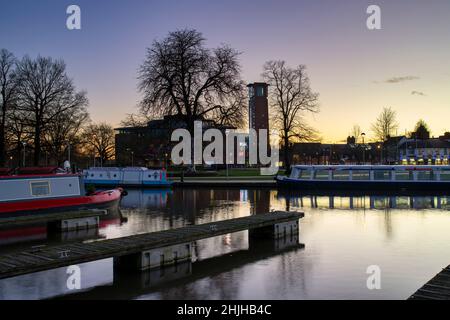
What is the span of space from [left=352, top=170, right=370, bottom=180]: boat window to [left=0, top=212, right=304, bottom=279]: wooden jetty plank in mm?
26792

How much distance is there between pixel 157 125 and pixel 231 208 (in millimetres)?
26477

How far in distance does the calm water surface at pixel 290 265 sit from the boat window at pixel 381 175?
15928 mm

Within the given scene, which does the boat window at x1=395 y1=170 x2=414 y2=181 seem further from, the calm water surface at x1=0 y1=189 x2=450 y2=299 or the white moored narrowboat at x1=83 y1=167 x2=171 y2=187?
the white moored narrowboat at x1=83 y1=167 x2=171 y2=187

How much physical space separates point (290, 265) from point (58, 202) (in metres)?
13.2

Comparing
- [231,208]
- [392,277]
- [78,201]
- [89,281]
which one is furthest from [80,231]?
[392,277]

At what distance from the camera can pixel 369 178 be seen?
39.5 m

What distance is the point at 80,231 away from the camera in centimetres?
1867

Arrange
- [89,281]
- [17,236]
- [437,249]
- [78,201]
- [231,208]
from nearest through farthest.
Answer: [89,281]
[437,249]
[17,236]
[78,201]
[231,208]

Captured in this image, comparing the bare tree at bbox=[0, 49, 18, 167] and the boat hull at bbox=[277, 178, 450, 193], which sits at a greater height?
the bare tree at bbox=[0, 49, 18, 167]

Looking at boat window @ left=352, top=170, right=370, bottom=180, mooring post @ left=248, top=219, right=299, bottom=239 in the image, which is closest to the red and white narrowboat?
mooring post @ left=248, top=219, right=299, bottom=239

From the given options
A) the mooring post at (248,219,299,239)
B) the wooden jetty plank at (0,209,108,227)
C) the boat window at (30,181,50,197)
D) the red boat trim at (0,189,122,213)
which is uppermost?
the boat window at (30,181,50,197)

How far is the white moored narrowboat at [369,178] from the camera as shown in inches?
1506

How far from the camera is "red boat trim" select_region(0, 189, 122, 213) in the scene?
20.2 m
